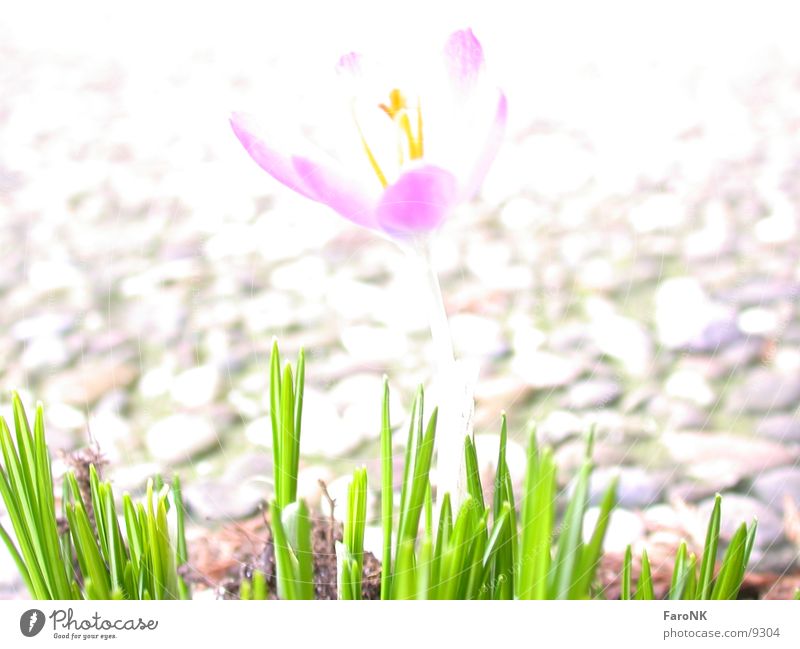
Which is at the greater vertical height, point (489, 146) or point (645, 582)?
point (489, 146)

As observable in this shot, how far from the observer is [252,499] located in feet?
1.04

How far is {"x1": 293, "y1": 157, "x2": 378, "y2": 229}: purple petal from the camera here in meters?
0.25

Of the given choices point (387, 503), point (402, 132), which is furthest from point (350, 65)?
point (387, 503)

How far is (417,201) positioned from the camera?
0.24 metres

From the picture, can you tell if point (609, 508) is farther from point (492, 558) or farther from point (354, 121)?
point (354, 121)

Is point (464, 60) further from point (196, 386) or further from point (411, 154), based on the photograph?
point (196, 386)

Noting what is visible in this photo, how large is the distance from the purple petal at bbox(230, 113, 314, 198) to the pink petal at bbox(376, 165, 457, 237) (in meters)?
0.03

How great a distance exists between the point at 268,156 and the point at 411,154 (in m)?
0.04

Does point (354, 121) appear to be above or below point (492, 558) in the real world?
above

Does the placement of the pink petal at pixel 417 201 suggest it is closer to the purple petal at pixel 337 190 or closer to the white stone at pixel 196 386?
the purple petal at pixel 337 190

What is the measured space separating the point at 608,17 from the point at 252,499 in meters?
0.24

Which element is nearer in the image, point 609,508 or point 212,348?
point 609,508

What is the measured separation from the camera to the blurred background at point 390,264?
0.32 meters

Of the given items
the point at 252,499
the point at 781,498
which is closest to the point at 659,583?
the point at 781,498
